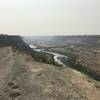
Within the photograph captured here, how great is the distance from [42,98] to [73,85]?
7988mm

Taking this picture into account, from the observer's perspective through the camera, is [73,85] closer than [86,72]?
Yes

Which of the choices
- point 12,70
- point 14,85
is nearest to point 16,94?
point 14,85

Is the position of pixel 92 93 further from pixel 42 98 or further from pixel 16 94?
pixel 16 94

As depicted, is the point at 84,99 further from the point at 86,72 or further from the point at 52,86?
the point at 86,72

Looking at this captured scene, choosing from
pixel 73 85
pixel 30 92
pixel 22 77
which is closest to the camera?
pixel 30 92

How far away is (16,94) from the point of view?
31047 millimetres

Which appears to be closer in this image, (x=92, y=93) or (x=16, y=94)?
(x=16, y=94)

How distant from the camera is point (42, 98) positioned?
1184 inches

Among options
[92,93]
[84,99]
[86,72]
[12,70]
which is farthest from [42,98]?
[86,72]

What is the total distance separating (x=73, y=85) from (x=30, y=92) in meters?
7.58

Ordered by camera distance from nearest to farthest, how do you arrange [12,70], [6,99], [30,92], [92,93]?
[6,99], [30,92], [92,93], [12,70]

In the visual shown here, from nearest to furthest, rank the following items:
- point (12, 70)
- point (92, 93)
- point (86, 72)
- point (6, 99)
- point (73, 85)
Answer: point (6, 99), point (92, 93), point (73, 85), point (12, 70), point (86, 72)

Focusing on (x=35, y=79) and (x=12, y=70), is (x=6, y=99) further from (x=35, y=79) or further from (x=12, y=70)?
(x=12, y=70)

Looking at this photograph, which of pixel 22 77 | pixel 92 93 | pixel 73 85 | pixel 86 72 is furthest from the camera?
pixel 86 72
